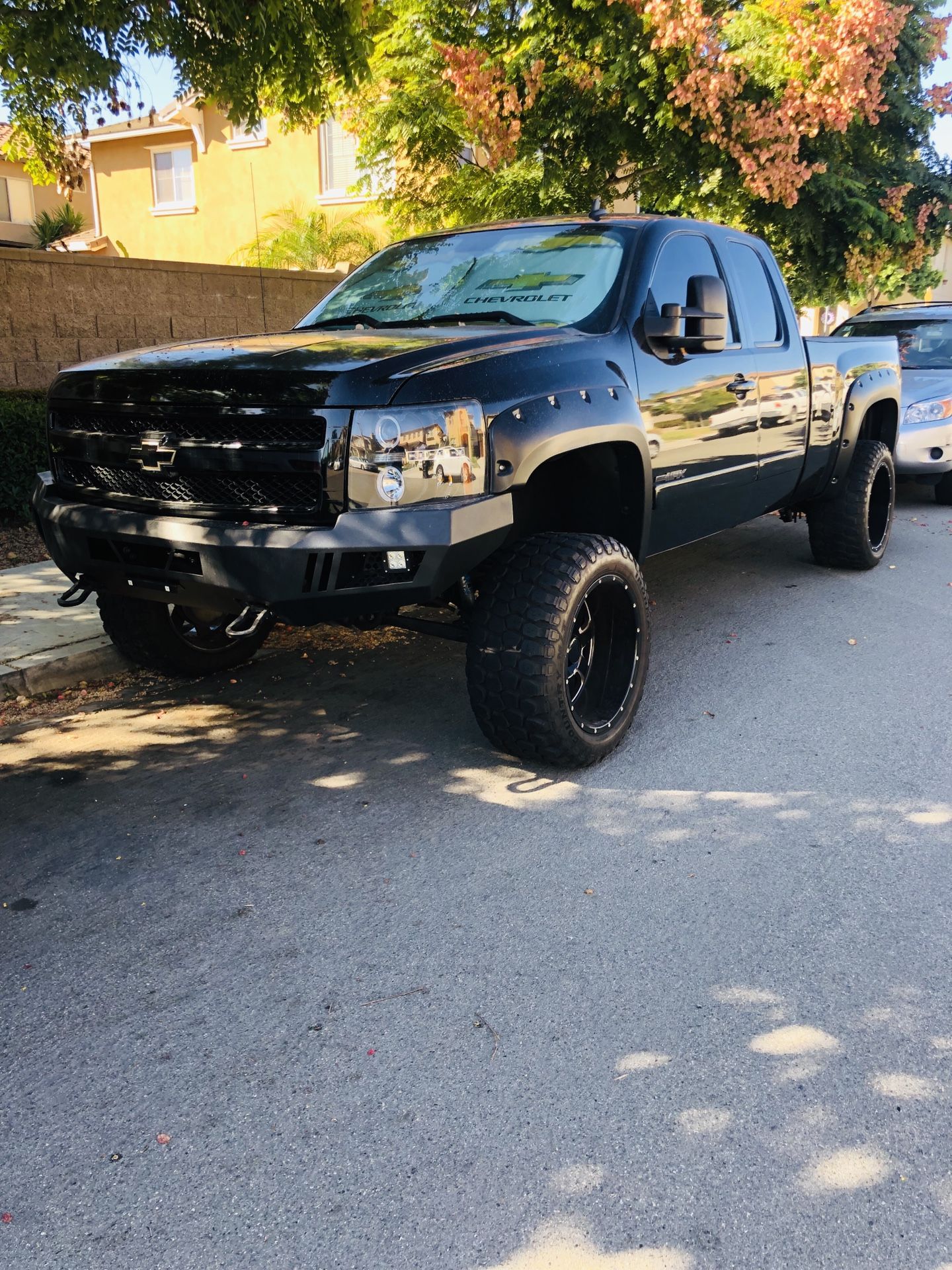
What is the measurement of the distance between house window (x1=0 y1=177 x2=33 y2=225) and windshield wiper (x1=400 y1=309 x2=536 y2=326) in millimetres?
29776

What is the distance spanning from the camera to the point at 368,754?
171 inches

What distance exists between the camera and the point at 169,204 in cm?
2194

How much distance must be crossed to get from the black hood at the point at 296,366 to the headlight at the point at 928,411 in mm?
6398

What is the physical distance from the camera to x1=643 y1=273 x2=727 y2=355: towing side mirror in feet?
14.6

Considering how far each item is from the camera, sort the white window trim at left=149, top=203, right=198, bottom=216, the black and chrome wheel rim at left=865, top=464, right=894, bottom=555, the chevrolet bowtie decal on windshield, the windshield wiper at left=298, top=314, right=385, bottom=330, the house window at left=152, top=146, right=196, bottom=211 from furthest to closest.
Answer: the house window at left=152, top=146, right=196, bottom=211 < the white window trim at left=149, top=203, right=198, bottom=216 < the black and chrome wheel rim at left=865, top=464, right=894, bottom=555 < the windshield wiper at left=298, top=314, right=385, bottom=330 < the chevrolet bowtie decal on windshield

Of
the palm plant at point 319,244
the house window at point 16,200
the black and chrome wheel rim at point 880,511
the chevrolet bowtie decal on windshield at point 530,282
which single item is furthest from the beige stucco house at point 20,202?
the chevrolet bowtie decal on windshield at point 530,282

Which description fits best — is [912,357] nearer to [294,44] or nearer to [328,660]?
[294,44]

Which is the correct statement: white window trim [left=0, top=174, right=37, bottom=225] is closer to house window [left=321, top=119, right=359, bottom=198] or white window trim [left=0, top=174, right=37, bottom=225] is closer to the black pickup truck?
house window [left=321, top=119, right=359, bottom=198]

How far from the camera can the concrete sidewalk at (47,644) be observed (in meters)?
5.10

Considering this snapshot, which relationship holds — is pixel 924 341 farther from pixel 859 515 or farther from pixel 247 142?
pixel 247 142

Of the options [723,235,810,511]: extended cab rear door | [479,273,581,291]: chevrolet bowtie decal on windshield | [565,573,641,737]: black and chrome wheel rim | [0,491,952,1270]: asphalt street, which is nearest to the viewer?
[0,491,952,1270]: asphalt street

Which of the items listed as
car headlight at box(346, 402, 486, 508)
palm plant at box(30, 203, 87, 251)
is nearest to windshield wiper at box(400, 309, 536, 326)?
car headlight at box(346, 402, 486, 508)

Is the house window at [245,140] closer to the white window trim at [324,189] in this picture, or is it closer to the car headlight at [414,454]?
the white window trim at [324,189]

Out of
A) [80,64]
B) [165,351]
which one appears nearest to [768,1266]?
[165,351]
